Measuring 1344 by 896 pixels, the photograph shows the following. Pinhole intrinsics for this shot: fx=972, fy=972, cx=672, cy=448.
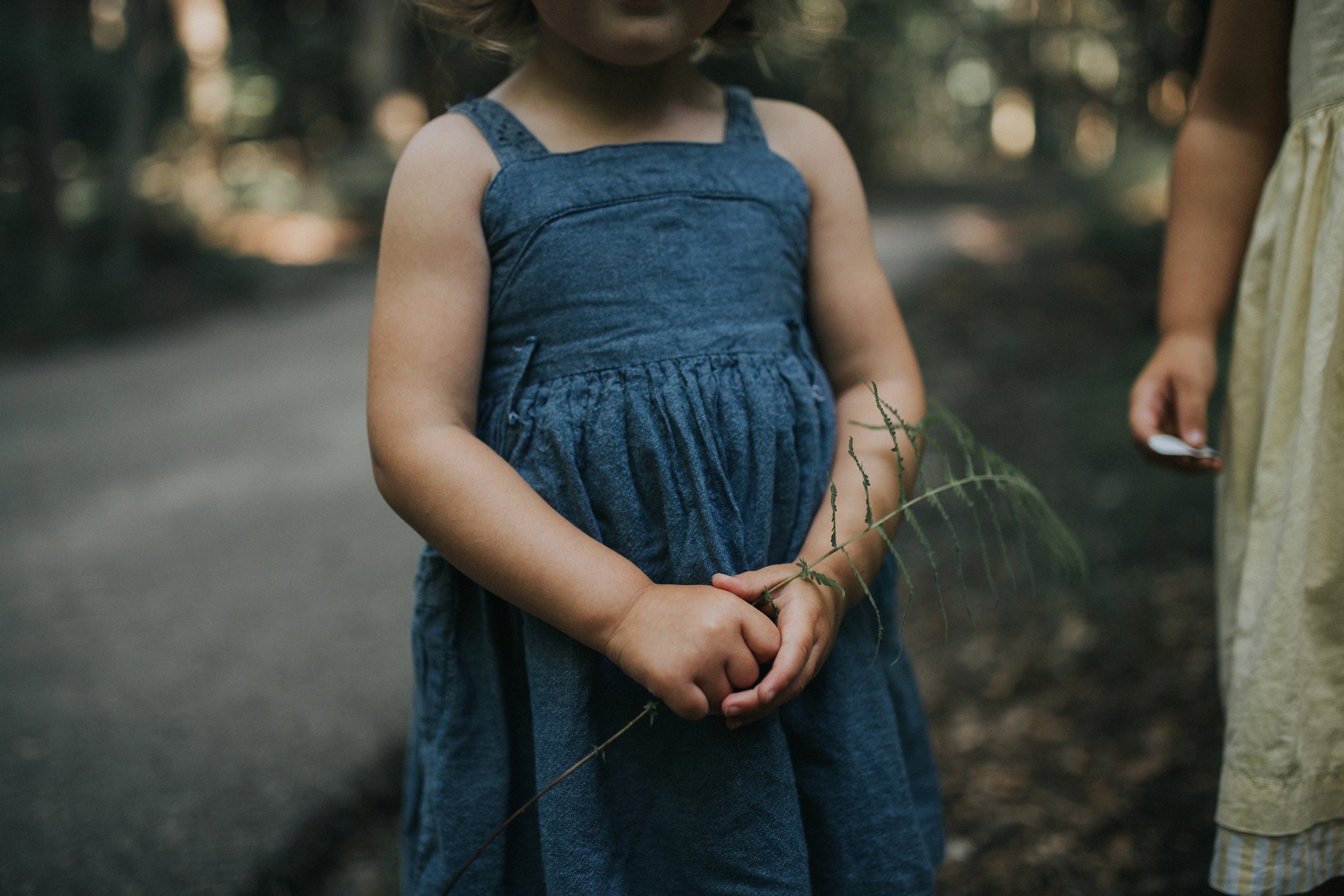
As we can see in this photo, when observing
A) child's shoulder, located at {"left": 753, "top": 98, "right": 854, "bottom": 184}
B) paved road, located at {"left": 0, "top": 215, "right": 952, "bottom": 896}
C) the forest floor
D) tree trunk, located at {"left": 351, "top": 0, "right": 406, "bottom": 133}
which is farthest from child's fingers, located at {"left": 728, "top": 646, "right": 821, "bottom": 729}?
tree trunk, located at {"left": 351, "top": 0, "right": 406, "bottom": 133}

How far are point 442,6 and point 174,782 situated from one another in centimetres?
188

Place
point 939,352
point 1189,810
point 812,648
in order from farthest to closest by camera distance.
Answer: point 939,352, point 1189,810, point 812,648

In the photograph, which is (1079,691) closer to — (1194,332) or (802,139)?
(1194,332)

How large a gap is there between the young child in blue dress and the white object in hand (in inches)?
13.2

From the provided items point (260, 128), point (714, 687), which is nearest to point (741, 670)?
point (714, 687)

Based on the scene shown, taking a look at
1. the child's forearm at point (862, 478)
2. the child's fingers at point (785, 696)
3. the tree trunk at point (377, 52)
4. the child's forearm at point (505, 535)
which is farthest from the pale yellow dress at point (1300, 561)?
the tree trunk at point (377, 52)

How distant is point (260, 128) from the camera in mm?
14367

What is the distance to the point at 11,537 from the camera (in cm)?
388

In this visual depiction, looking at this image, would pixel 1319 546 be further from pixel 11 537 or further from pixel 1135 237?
pixel 1135 237

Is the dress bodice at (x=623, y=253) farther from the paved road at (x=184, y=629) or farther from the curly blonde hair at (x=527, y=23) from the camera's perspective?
the paved road at (x=184, y=629)

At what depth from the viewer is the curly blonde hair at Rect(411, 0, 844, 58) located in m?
1.33

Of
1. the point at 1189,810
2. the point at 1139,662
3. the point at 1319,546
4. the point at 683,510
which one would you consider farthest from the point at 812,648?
the point at 1139,662

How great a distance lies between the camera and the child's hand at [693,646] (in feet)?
3.24

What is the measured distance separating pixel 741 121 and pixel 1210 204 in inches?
28.7
